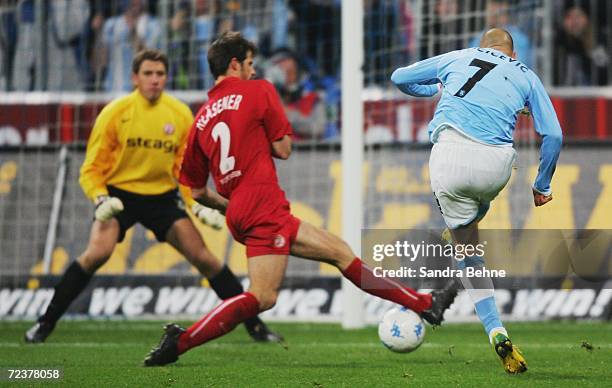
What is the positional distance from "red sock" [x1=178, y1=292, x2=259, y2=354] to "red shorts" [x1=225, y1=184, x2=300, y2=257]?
28 cm

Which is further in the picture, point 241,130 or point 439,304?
point 439,304

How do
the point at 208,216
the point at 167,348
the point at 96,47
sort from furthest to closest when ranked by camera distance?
1. the point at 96,47
2. the point at 208,216
3. the point at 167,348

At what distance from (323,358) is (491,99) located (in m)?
1.98

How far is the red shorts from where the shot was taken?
22.1ft

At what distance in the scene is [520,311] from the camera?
420 inches

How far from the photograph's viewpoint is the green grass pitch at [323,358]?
6348 mm

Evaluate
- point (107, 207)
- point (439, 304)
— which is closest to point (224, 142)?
point (439, 304)

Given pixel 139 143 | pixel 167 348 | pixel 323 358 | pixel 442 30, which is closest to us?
pixel 167 348

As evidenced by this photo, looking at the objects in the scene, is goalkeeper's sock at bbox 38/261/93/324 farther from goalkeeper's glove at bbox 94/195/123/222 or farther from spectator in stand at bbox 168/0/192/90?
spectator in stand at bbox 168/0/192/90

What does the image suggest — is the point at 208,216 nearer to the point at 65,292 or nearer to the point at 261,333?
the point at 261,333

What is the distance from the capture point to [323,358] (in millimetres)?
7672

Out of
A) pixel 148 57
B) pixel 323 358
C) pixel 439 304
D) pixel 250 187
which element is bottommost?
pixel 323 358

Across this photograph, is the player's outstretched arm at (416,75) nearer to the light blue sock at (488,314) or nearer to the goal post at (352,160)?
the light blue sock at (488,314)

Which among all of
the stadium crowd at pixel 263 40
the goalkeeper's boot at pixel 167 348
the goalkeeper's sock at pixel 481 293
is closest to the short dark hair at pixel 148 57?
the goalkeeper's boot at pixel 167 348
